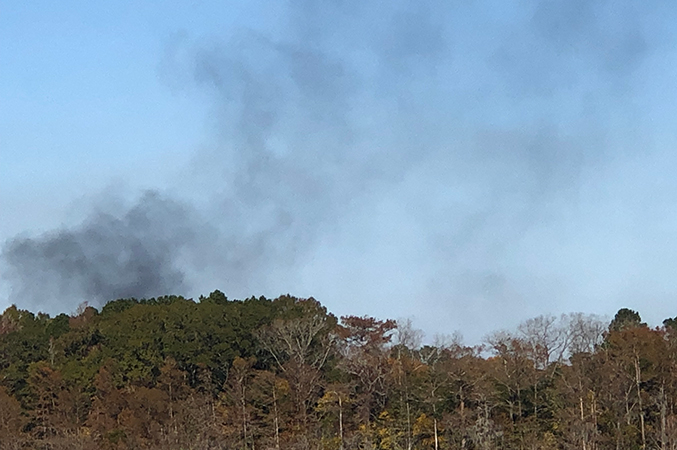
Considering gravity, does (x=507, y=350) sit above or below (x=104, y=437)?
above

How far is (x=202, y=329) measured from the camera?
54.5 m

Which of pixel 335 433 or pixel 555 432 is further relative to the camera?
pixel 335 433

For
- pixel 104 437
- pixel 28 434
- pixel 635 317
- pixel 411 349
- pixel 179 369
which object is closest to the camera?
pixel 104 437

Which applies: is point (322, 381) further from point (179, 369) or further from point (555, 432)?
point (555, 432)

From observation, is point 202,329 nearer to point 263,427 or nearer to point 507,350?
point 263,427

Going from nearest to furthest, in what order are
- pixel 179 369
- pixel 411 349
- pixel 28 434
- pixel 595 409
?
pixel 595 409 → pixel 28 434 → pixel 179 369 → pixel 411 349

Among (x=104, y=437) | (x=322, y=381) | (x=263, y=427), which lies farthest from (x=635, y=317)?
(x=104, y=437)

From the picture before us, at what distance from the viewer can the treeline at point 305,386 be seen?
45.1m

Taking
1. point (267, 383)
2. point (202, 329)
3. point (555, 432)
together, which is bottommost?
point (555, 432)

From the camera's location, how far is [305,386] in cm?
4947

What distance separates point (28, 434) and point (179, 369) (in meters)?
9.24

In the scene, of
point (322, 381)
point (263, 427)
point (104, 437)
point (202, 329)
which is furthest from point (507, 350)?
point (104, 437)

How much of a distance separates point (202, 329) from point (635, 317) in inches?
1203

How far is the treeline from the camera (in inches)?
1774
